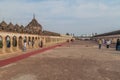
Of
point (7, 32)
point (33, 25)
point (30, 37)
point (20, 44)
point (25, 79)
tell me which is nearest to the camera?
point (25, 79)

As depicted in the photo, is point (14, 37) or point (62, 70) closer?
point (62, 70)

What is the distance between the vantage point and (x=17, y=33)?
3388cm

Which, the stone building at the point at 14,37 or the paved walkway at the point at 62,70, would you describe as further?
the stone building at the point at 14,37

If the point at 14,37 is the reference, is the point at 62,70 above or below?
below

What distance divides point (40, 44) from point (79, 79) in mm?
35704

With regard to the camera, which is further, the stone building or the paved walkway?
the stone building

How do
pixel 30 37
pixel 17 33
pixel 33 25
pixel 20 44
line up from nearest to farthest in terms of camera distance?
pixel 17 33 → pixel 20 44 → pixel 30 37 → pixel 33 25

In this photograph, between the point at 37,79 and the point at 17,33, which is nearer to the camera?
the point at 37,79

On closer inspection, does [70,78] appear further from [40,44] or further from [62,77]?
[40,44]

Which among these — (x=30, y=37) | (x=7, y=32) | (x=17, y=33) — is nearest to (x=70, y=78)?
(x=7, y=32)

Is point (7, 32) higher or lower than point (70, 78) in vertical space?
higher

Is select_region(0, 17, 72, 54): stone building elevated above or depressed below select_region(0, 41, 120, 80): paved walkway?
above

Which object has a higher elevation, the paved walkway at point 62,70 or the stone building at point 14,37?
the stone building at point 14,37

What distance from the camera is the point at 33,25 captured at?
7550 cm
